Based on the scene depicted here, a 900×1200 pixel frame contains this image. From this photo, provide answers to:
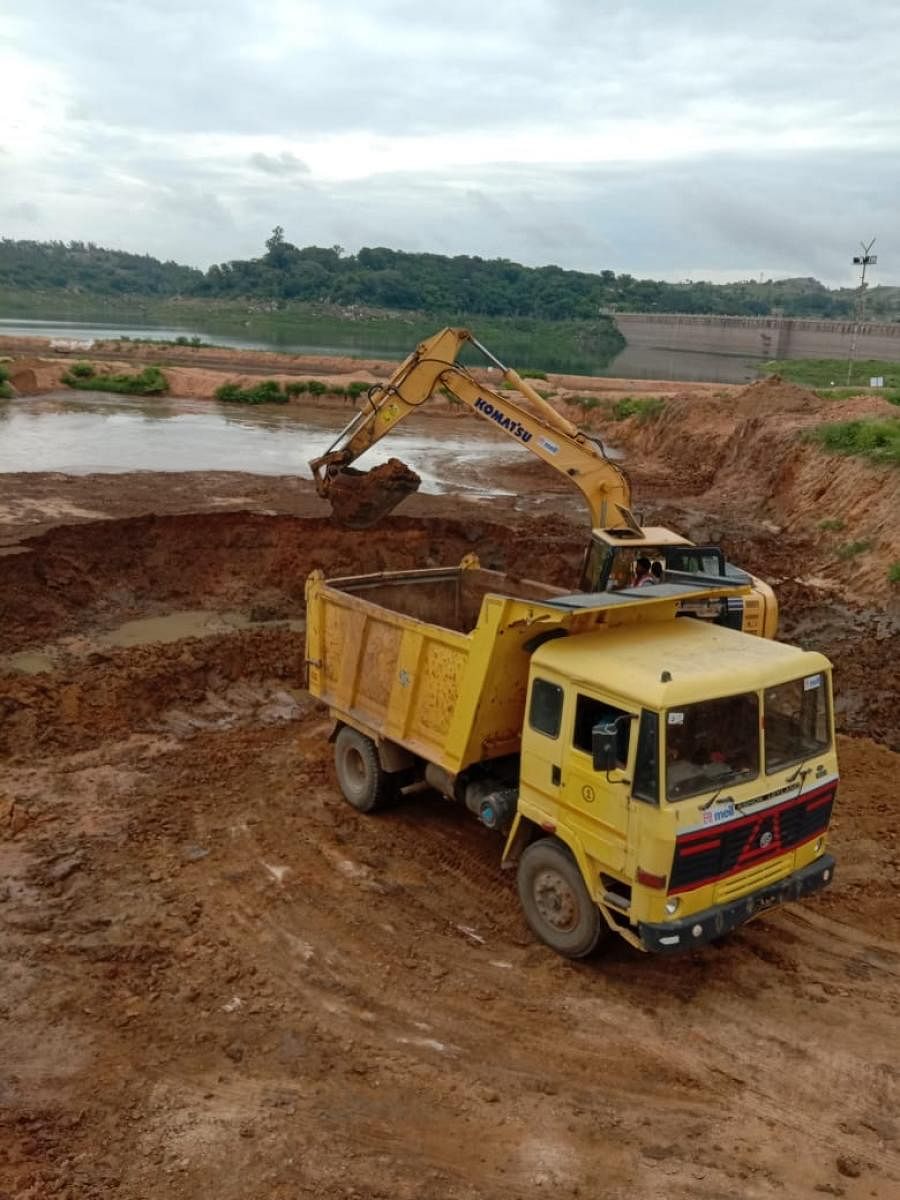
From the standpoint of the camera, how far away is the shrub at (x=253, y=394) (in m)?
45.1

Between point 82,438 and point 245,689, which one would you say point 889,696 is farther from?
point 82,438

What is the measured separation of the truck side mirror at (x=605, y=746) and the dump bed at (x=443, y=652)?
96cm

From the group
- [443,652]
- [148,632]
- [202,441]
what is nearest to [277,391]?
[202,441]

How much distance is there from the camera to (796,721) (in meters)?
6.05

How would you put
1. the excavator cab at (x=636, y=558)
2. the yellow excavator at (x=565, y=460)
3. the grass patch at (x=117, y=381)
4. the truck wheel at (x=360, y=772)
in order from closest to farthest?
the truck wheel at (x=360, y=772) → the excavator cab at (x=636, y=558) → the yellow excavator at (x=565, y=460) → the grass patch at (x=117, y=381)

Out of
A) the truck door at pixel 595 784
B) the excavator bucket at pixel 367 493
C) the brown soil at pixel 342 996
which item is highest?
the excavator bucket at pixel 367 493

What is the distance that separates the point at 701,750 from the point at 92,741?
697cm

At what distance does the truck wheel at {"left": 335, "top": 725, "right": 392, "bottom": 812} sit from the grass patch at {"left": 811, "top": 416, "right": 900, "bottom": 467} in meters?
14.2

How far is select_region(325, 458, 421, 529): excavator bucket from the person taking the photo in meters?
13.0

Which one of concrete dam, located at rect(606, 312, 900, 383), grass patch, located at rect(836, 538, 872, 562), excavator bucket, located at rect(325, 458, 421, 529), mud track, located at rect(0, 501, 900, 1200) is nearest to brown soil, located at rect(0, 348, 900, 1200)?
mud track, located at rect(0, 501, 900, 1200)

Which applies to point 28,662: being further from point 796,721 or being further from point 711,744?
point 796,721

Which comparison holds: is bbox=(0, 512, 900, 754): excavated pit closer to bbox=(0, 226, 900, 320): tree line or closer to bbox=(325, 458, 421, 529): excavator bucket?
bbox=(325, 458, 421, 529): excavator bucket

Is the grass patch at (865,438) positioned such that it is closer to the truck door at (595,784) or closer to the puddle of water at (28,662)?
the truck door at (595,784)

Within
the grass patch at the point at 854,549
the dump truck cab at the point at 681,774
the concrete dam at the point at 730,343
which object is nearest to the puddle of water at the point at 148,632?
the dump truck cab at the point at 681,774
